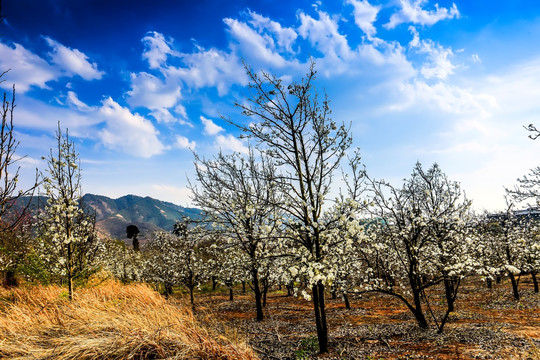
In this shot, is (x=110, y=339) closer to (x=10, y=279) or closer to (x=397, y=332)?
(x=397, y=332)

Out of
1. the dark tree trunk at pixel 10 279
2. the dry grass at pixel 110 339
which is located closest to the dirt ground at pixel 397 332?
the dry grass at pixel 110 339

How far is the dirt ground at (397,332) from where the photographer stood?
7.62 meters

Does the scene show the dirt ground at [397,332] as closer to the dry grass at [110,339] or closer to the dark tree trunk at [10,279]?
the dry grass at [110,339]

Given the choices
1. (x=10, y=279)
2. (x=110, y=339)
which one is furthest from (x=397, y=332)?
(x=10, y=279)

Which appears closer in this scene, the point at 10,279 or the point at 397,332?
the point at 397,332

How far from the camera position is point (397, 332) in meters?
10.1

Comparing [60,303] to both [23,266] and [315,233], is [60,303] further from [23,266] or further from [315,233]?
[23,266]

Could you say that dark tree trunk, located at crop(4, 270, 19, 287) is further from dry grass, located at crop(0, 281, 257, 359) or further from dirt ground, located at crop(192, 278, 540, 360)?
dry grass, located at crop(0, 281, 257, 359)

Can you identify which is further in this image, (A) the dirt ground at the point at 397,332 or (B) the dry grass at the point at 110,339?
(A) the dirt ground at the point at 397,332

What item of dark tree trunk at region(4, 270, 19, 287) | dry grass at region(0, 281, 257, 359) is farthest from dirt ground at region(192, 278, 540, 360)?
dark tree trunk at region(4, 270, 19, 287)

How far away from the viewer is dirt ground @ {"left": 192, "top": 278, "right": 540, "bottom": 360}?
7621 mm

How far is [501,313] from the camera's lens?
43.0 feet

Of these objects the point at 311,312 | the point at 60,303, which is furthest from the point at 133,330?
the point at 311,312

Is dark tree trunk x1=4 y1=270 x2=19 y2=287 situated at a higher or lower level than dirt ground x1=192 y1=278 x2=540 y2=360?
higher
